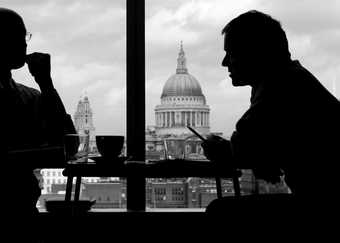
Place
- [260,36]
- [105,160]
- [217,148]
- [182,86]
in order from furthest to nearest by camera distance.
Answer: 1. [182,86]
2. [105,160]
3. [217,148]
4. [260,36]

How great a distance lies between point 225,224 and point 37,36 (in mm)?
2446

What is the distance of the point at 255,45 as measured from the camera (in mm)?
1753

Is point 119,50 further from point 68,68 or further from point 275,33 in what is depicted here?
point 275,33

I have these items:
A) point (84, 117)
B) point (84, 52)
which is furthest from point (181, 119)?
point (84, 52)

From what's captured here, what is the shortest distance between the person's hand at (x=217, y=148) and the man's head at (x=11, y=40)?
0.74 metres

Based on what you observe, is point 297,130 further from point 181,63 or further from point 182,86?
point 181,63

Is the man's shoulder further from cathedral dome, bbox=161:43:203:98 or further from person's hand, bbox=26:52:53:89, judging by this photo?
cathedral dome, bbox=161:43:203:98

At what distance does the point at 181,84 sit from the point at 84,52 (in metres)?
0.67

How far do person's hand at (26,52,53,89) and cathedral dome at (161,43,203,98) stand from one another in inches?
35.1

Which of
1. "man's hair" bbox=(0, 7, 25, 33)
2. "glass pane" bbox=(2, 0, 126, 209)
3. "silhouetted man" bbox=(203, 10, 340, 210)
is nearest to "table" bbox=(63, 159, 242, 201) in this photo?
"silhouetted man" bbox=(203, 10, 340, 210)

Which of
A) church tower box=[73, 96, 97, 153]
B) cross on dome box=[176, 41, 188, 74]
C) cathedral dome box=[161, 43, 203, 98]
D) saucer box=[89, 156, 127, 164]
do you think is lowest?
saucer box=[89, 156, 127, 164]

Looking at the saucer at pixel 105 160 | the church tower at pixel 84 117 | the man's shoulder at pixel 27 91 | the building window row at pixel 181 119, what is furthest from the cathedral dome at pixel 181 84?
the saucer at pixel 105 160

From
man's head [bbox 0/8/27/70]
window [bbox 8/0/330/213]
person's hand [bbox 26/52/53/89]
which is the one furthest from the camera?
window [bbox 8/0/330/213]

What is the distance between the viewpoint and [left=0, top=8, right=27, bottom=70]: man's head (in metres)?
2.08
